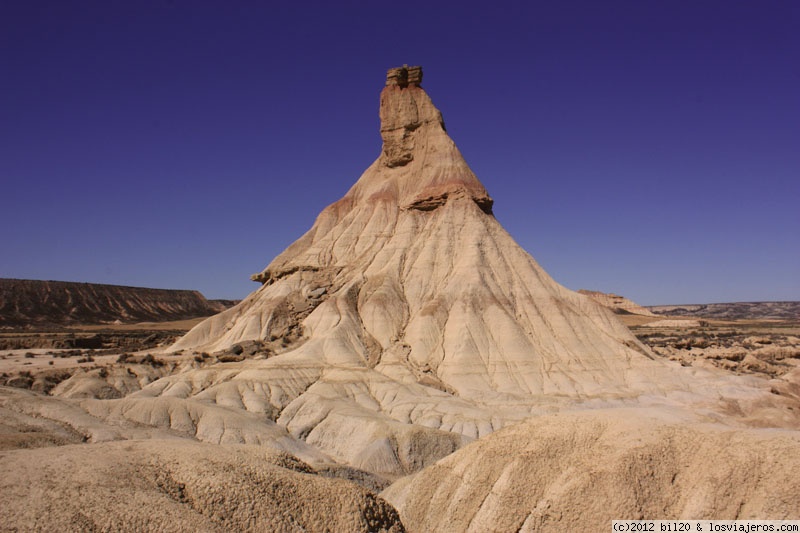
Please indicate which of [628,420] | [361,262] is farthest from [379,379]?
[628,420]

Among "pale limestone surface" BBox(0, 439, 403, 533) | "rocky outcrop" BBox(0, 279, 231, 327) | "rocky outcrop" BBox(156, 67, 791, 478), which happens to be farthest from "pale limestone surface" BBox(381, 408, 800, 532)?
"rocky outcrop" BBox(0, 279, 231, 327)

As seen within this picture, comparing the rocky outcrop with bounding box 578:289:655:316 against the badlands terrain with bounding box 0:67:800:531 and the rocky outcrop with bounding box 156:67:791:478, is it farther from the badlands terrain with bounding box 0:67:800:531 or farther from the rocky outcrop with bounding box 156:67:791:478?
the rocky outcrop with bounding box 156:67:791:478

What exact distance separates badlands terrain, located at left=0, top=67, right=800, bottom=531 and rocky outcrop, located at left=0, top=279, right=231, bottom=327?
189 ft

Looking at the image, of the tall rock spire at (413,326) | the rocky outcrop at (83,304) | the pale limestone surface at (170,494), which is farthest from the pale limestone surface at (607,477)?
the rocky outcrop at (83,304)

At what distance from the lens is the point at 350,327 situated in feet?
144

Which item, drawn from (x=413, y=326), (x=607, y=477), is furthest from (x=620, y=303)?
(x=607, y=477)

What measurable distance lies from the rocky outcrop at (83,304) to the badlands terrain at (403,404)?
5760 cm

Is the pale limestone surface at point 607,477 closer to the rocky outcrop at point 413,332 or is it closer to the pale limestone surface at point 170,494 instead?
the pale limestone surface at point 170,494

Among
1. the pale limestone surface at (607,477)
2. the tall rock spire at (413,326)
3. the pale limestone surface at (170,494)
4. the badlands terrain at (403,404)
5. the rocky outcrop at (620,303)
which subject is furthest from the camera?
the rocky outcrop at (620,303)

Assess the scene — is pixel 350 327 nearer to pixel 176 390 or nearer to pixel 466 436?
pixel 176 390

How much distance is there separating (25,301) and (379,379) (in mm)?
126738

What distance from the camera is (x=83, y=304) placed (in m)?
139

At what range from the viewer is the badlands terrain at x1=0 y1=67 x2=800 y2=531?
1081 centimetres

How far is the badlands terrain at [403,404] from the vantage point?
10812 mm
